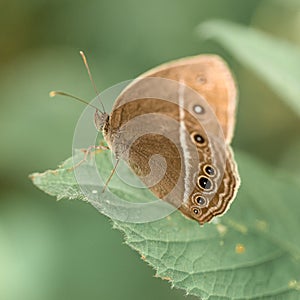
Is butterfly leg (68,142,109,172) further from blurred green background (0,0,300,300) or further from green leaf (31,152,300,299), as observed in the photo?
blurred green background (0,0,300,300)

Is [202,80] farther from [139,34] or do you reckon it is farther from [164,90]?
[139,34]

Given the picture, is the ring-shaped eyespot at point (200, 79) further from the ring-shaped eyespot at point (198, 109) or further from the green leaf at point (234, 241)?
the green leaf at point (234, 241)

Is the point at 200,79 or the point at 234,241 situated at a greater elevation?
the point at 200,79

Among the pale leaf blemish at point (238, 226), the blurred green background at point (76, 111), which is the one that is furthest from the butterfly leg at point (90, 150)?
the blurred green background at point (76, 111)

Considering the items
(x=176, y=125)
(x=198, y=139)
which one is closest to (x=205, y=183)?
(x=198, y=139)

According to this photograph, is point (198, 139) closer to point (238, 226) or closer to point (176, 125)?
point (176, 125)

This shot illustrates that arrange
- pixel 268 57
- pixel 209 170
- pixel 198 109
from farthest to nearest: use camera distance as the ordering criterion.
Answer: pixel 268 57 → pixel 198 109 → pixel 209 170

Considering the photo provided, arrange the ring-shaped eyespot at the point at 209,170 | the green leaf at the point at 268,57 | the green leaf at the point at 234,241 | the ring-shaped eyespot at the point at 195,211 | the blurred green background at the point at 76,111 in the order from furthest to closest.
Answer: the blurred green background at the point at 76,111, the green leaf at the point at 268,57, the ring-shaped eyespot at the point at 209,170, the ring-shaped eyespot at the point at 195,211, the green leaf at the point at 234,241
